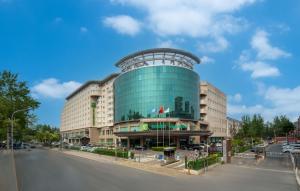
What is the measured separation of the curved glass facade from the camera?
340 ft

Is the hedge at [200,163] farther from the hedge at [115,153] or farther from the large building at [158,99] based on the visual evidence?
the large building at [158,99]

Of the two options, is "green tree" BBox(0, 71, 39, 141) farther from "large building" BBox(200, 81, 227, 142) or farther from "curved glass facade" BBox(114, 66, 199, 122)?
"large building" BBox(200, 81, 227, 142)

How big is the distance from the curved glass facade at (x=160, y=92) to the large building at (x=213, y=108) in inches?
778

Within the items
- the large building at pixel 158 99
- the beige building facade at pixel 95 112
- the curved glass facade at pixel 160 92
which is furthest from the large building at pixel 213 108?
the beige building facade at pixel 95 112

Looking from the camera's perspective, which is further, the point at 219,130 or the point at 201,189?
the point at 219,130

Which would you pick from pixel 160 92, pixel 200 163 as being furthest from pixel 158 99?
pixel 200 163

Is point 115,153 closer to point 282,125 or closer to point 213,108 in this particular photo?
point 213,108

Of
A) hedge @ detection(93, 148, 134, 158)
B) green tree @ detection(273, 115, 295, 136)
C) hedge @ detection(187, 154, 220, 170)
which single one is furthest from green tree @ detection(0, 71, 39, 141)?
green tree @ detection(273, 115, 295, 136)

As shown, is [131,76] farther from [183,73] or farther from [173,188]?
[173,188]

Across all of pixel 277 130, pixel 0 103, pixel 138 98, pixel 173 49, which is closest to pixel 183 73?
pixel 173 49

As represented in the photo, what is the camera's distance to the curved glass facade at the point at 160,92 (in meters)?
104

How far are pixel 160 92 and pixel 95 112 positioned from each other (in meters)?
51.3

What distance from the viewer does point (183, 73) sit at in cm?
10612

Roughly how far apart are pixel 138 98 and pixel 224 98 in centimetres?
6524
